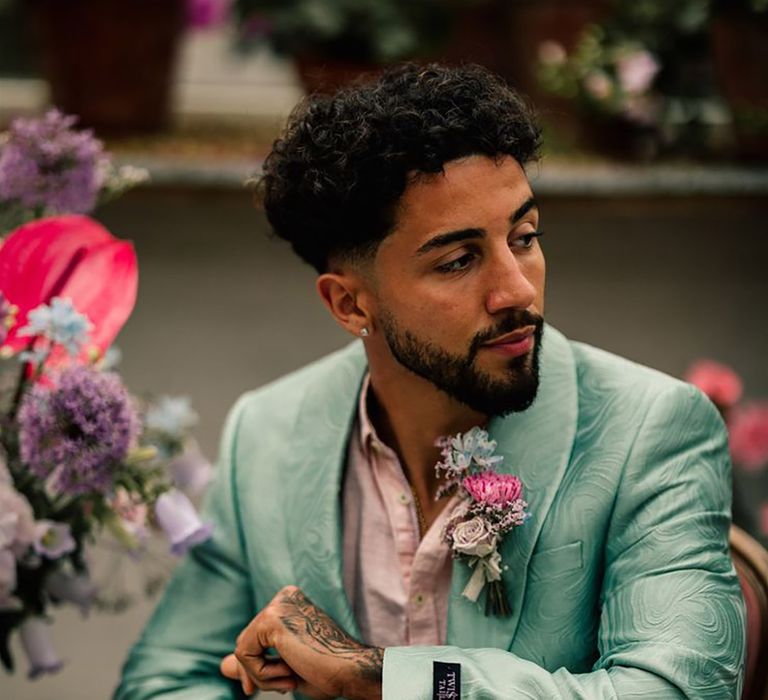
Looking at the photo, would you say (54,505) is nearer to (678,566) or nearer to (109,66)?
(678,566)

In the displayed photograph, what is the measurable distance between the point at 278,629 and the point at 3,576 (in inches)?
13.2

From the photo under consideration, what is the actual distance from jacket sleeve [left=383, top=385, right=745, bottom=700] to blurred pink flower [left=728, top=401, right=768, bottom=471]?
1128 mm

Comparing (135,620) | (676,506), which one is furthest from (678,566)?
(135,620)

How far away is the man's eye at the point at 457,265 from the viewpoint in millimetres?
1366

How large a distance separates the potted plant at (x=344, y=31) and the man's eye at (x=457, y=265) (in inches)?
54.0

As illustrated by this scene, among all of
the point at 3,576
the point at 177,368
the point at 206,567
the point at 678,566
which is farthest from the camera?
the point at 177,368

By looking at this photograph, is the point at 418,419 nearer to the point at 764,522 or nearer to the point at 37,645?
the point at 37,645

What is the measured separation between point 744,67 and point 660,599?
157cm

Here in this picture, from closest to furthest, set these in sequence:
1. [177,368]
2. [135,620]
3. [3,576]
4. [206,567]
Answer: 1. [3,576]
2. [206,567]
3. [135,620]
4. [177,368]

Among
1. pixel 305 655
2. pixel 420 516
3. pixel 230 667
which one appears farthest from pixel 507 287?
pixel 230 667

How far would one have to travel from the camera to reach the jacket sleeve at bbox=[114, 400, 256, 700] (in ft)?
5.11

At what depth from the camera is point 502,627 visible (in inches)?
54.8

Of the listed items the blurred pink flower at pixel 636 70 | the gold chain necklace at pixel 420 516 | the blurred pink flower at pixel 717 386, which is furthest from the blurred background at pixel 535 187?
the gold chain necklace at pixel 420 516

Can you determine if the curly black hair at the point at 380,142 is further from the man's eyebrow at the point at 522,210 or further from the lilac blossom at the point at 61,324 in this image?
the lilac blossom at the point at 61,324
